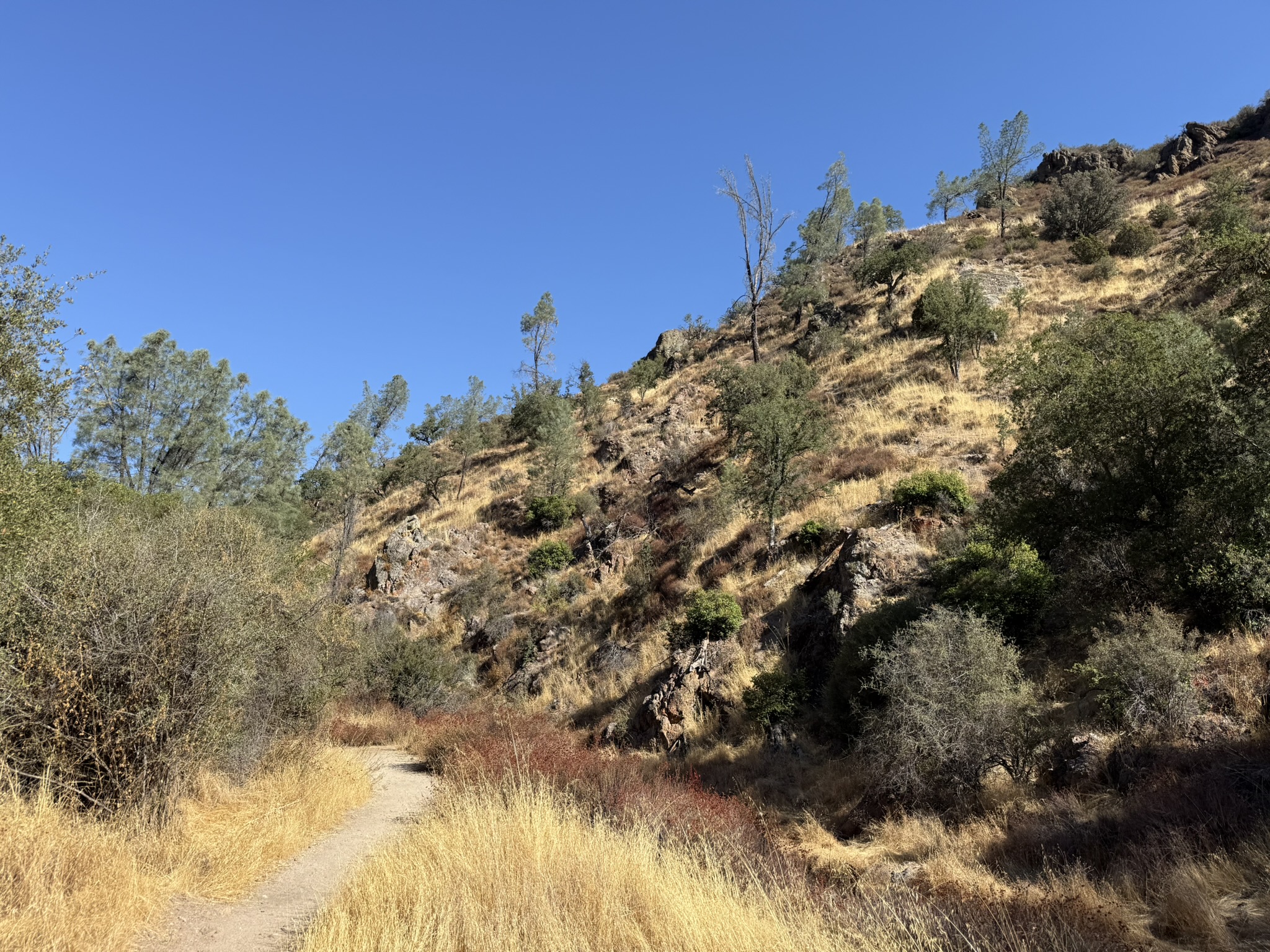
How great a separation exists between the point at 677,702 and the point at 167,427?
29.2 m

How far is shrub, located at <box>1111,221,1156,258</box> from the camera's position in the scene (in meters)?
33.0

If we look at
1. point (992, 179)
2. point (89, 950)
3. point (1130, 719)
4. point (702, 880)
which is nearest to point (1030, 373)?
point (1130, 719)

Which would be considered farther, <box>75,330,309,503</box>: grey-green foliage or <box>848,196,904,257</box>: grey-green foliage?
<box>848,196,904,257</box>: grey-green foliage

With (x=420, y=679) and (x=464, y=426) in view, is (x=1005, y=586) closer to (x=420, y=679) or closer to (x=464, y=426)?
(x=420, y=679)

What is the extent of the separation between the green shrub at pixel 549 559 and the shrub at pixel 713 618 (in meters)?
10.3

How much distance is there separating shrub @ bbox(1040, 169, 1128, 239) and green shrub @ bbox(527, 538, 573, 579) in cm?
3667

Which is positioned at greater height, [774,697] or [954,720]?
[954,720]

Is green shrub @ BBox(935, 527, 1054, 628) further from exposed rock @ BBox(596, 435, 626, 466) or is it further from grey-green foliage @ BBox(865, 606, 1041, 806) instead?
exposed rock @ BBox(596, 435, 626, 466)

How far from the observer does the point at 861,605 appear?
12234 millimetres

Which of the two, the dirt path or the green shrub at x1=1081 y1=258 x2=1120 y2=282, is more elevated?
the green shrub at x1=1081 y1=258 x2=1120 y2=282

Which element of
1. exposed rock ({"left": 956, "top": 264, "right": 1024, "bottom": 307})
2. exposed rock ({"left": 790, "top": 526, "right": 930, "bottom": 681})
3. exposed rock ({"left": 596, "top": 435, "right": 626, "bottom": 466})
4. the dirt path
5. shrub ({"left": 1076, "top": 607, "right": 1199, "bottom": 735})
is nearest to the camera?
the dirt path

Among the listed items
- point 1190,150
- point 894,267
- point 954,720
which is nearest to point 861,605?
point 954,720

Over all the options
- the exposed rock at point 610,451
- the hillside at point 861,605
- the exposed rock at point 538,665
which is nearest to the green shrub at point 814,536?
the hillside at point 861,605

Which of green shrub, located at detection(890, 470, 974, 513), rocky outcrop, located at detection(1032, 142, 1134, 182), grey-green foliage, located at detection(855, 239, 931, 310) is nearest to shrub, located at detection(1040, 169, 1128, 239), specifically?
grey-green foliage, located at detection(855, 239, 931, 310)
